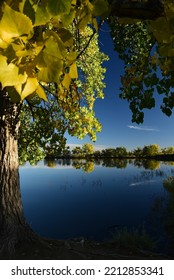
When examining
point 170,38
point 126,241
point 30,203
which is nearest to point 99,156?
point 30,203

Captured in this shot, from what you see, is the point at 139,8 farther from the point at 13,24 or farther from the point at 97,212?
the point at 97,212

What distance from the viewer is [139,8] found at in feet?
5.92

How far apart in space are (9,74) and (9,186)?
6.45 metres

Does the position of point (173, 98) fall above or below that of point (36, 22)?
above

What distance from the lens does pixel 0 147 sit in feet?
23.1

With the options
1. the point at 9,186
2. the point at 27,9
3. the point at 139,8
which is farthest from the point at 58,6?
the point at 9,186

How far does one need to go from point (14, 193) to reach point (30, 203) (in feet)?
87.1

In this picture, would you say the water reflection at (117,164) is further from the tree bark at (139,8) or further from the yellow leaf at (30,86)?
the yellow leaf at (30,86)

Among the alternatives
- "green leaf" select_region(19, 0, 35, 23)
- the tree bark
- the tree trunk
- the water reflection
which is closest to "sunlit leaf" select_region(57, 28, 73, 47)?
"green leaf" select_region(19, 0, 35, 23)

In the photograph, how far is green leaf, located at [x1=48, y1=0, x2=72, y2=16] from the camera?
0.91 metres

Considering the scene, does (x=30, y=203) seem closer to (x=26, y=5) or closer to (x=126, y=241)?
(x=126, y=241)

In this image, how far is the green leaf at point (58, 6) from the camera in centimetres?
91

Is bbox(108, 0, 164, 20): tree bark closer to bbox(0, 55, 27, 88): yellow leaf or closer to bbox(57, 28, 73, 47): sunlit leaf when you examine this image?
bbox(57, 28, 73, 47): sunlit leaf
